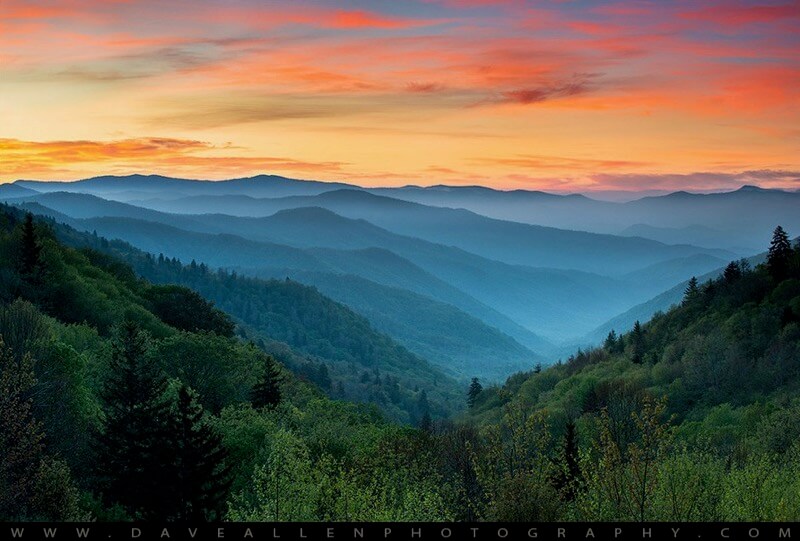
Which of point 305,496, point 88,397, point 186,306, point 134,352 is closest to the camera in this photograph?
point 305,496

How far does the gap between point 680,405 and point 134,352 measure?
82.7m

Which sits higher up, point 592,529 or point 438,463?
point 592,529

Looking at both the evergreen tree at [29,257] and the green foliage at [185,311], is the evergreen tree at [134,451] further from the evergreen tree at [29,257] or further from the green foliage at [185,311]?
the green foliage at [185,311]

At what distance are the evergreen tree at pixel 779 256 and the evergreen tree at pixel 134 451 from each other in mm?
107737

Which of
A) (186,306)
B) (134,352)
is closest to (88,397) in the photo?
(134,352)

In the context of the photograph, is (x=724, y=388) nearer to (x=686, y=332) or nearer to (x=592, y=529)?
(x=686, y=332)

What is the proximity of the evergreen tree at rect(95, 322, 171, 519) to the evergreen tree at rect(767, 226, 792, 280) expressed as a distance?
108 m

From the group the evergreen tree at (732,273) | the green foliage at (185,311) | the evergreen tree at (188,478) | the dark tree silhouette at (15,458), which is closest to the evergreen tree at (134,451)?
the evergreen tree at (188,478)

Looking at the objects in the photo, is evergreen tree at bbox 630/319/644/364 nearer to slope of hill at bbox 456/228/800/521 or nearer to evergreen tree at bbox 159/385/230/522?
slope of hill at bbox 456/228/800/521

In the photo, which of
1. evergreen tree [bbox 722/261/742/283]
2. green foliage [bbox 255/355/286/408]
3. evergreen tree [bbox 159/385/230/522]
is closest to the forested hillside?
evergreen tree [bbox 159/385/230/522]

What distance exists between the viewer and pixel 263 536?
2448 cm

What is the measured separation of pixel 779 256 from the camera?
4929 inches

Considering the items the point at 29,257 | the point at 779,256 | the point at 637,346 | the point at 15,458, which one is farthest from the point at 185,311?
the point at 779,256

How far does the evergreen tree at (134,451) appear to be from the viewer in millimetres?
35562
